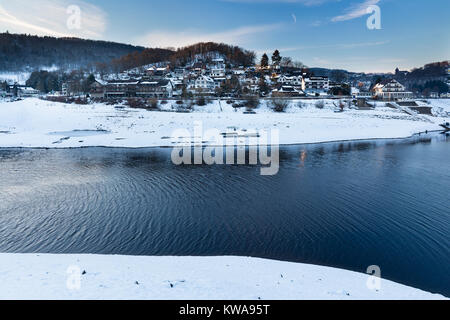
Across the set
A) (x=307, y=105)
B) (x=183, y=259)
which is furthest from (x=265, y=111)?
(x=183, y=259)

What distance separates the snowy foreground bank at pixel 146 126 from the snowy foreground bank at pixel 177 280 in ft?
97.4

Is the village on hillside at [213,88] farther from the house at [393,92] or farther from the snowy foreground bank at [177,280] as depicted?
the snowy foreground bank at [177,280]

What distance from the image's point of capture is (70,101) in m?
68.2

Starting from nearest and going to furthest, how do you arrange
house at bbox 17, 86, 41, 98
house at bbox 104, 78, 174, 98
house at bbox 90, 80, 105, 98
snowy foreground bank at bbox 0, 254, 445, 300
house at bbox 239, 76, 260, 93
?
1. snowy foreground bank at bbox 0, 254, 445, 300
2. house at bbox 90, 80, 105, 98
3. house at bbox 104, 78, 174, 98
4. house at bbox 239, 76, 260, 93
5. house at bbox 17, 86, 41, 98

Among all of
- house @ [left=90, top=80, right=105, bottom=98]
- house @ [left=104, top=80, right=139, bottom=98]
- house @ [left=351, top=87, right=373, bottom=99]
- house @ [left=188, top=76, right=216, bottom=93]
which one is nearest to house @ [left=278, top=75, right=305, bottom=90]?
house @ [left=351, top=87, right=373, bottom=99]

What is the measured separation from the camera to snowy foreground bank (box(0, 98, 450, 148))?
40.5 metres

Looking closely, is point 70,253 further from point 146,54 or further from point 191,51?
point 146,54

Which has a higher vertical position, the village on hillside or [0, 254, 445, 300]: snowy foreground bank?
Result: the village on hillside

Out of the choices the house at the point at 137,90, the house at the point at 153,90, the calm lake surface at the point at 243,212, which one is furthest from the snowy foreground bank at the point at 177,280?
the house at the point at 153,90

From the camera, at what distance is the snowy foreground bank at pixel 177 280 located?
7676 millimetres

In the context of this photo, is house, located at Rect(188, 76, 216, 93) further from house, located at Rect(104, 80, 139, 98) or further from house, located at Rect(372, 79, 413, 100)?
house, located at Rect(372, 79, 413, 100)

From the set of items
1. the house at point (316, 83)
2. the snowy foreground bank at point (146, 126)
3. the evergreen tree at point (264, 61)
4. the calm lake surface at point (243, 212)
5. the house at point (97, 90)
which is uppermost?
the evergreen tree at point (264, 61)

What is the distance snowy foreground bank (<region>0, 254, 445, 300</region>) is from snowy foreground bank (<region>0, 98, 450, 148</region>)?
97.4 feet
